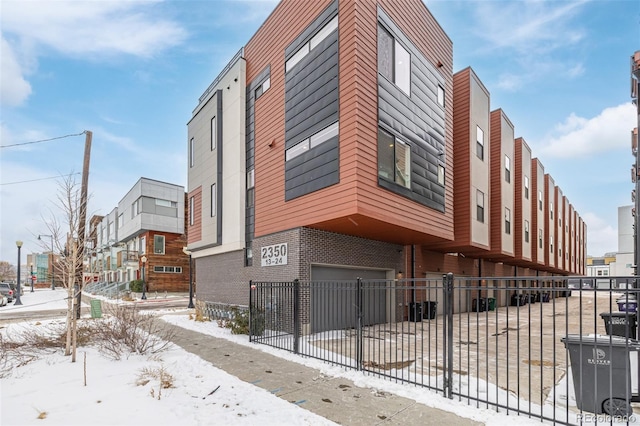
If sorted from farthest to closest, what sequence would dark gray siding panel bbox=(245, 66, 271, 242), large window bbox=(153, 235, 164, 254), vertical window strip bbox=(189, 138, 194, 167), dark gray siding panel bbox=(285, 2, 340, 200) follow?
1. large window bbox=(153, 235, 164, 254)
2. vertical window strip bbox=(189, 138, 194, 167)
3. dark gray siding panel bbox=(245, 66, 271, 242)
4. dark gray siding panel bbox=(285, 2, 340, 200)

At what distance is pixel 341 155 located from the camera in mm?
10773

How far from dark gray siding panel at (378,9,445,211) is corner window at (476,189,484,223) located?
4.40 meters

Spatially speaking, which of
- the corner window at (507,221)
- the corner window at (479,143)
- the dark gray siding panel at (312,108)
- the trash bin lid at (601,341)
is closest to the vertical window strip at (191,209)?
the dark gray siding panel at (312,108)

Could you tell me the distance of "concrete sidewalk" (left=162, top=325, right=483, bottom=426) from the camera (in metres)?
5.20

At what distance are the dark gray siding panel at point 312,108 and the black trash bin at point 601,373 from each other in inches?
284

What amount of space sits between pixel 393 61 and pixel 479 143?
347 inches

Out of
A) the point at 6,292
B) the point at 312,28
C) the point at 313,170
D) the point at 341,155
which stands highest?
the point at 312,28

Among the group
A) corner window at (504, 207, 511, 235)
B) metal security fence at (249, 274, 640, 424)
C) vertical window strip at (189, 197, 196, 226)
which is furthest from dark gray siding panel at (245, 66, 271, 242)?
corner window at (504, 207, 511, 235)

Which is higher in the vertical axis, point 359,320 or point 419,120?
point 419,120

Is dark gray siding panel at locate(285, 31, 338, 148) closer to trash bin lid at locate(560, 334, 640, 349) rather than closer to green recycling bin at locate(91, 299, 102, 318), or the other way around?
trash bin lid at locate(560, 334, 640, 349)

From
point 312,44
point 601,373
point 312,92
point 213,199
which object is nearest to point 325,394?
point 601,373

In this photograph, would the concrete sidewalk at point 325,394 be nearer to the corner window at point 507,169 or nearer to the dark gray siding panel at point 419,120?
the dark gray siding panel at point 419,120

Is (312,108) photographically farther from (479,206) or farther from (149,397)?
(479,206)

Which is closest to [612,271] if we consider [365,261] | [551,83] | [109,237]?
[551,83]
